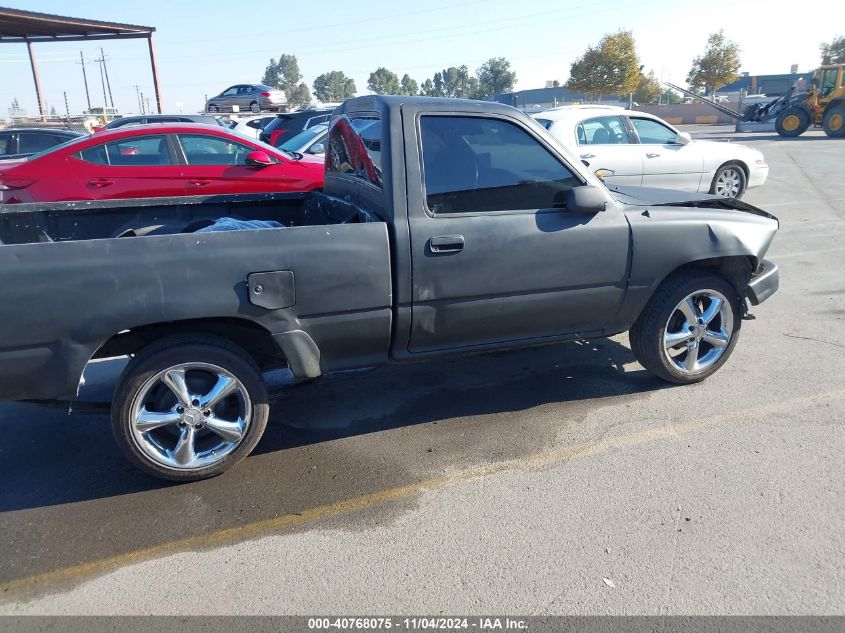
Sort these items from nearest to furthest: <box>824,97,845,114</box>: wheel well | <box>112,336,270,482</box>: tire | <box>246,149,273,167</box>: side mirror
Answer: <box>112,336,270,482</box>: tire < <box>246,149,273,167</box>: side mirror < <box>824,97,845,114</box>: wheel well

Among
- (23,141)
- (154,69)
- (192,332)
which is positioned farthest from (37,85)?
(192,332)

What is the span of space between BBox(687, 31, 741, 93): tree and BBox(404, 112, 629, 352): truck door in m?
52.3

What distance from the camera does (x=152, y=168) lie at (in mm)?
7641

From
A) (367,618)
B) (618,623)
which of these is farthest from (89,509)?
(618,623)

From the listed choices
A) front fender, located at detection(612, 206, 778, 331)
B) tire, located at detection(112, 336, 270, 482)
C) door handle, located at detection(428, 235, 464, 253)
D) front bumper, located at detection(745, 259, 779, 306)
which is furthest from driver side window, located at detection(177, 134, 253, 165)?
front bumper, located at detection(745, 259, 779, 306)

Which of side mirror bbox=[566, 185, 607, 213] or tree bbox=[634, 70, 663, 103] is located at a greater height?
tree bbox=[634, 70, 663, 103]

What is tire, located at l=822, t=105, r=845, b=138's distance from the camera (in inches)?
981

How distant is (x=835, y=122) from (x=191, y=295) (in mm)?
29464

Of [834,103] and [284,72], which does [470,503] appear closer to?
[834,103]

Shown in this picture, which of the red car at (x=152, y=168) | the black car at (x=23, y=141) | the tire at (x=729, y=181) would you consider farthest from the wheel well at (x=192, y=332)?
the black car at (x=23, y=141)

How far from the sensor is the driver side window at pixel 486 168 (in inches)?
137

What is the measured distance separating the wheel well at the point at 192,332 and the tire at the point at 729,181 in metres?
9.01

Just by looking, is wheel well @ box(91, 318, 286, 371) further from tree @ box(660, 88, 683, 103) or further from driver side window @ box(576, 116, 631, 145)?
tree @ box(660, 88, 683, 103)

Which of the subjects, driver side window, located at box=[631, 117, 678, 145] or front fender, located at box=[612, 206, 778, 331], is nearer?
front fender, located at box=[612, 206, 778, 331]
